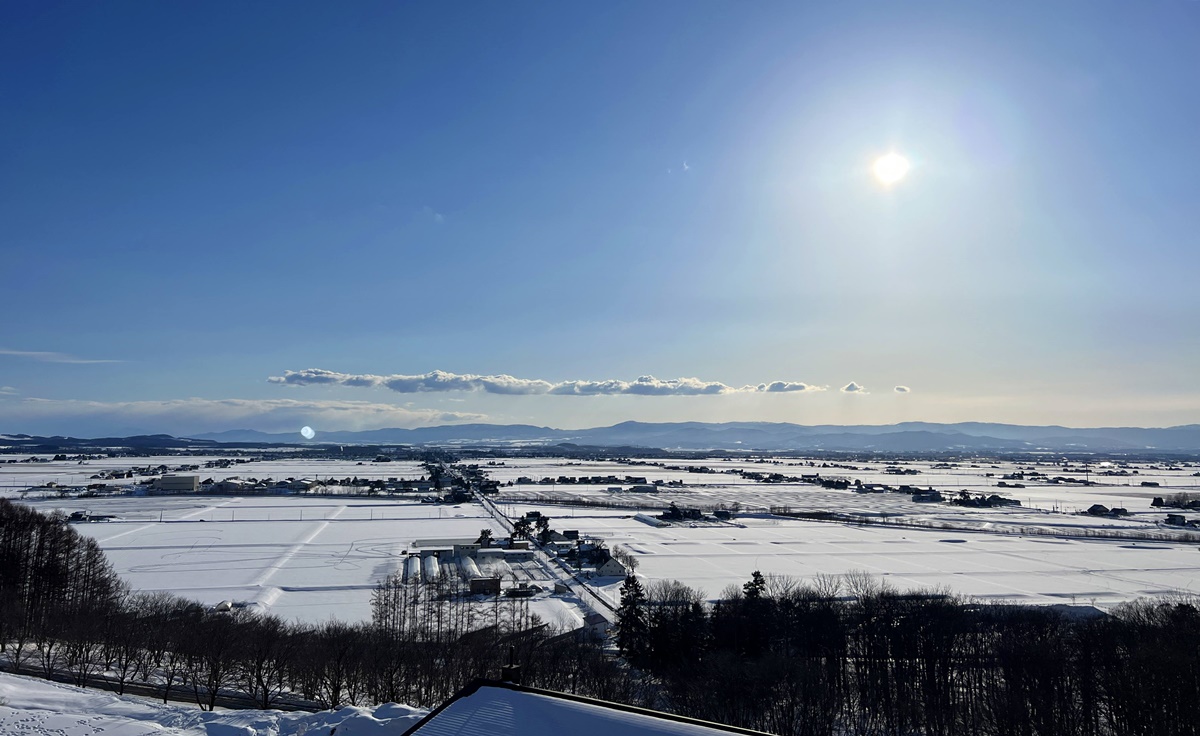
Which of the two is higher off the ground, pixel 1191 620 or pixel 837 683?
pixel 1191 620

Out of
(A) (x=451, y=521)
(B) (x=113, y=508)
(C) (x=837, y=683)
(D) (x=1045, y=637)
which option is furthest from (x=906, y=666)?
(B) (x=113, y=508)

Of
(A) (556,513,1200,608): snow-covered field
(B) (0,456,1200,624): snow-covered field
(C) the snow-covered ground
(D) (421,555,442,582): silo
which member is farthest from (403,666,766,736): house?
(D) (421,555,442,582): silo

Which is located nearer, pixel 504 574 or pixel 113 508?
pixel 504 574

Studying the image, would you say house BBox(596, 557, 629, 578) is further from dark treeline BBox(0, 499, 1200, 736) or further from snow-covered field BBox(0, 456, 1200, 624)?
dark treeline BBox(0, 499, 1200, 736)

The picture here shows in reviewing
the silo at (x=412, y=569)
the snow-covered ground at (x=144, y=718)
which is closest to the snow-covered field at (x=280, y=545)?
the silo at (x=412, y=569)

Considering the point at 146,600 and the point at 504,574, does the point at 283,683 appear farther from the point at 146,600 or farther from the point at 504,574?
the point at 504,574
